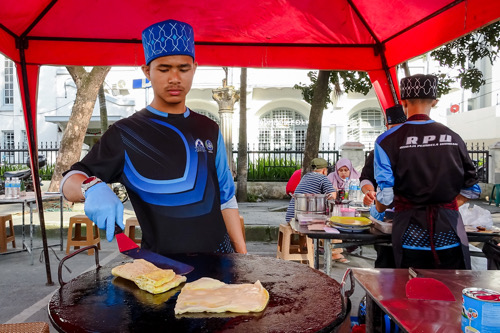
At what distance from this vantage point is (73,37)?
393 cm

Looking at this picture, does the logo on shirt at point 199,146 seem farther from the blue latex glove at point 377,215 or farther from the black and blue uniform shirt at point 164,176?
the blue latex glove at point 377,215

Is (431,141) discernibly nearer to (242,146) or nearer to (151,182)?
(151,182)

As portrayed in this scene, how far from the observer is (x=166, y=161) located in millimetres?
1936

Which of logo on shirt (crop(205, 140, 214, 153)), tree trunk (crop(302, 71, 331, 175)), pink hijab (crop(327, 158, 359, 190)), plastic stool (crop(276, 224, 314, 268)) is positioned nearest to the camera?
logo on shirt (crop(205, 140, 214, 153))

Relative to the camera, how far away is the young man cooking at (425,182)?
2629 millimetres

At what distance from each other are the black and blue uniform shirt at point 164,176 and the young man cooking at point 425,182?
1296 millimetres

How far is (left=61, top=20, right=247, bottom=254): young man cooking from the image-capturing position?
191 cm

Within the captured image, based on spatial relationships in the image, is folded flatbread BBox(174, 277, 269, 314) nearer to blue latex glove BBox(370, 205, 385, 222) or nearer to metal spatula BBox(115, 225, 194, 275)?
metal spatula BBox(115, 225, 194, 275)

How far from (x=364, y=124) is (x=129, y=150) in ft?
64.6

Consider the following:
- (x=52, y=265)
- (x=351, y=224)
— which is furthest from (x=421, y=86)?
(x=52, y=265)

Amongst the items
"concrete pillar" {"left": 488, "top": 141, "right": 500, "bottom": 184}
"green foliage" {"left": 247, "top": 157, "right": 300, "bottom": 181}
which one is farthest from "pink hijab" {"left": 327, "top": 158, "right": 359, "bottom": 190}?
"concrete pillar" {"left": 488, "top": 141, "right": 500, "bottom": 184}

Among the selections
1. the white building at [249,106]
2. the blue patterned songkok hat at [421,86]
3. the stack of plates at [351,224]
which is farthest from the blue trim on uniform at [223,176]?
the white building at [249,106]

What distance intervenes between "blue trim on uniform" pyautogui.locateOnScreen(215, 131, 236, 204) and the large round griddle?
0.51 meters

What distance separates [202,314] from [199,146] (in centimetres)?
98
